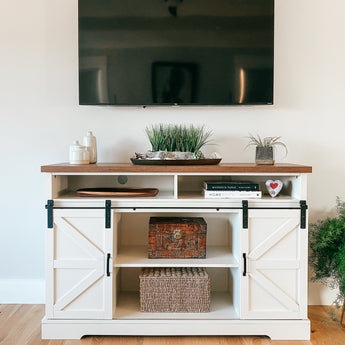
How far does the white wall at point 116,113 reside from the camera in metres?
2.54

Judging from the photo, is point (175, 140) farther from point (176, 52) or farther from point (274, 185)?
point (274, 185)

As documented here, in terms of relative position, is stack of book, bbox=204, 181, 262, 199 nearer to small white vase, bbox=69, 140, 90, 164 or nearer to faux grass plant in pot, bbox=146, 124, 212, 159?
faux grass plant in pot, bbox=146, 124, 212, 159

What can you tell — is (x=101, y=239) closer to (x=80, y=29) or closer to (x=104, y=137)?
(x=104, y=137)

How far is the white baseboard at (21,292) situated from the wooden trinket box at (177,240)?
882 millimetres

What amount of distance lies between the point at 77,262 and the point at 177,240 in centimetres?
56

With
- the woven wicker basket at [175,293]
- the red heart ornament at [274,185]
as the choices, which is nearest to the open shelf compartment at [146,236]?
the woven wicker basket at [175,293]

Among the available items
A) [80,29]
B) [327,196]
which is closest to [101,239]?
[80,29]

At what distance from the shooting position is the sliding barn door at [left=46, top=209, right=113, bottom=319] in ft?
6.95

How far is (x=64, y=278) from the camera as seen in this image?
213cm

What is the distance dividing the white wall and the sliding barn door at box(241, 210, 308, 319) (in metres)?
0.54

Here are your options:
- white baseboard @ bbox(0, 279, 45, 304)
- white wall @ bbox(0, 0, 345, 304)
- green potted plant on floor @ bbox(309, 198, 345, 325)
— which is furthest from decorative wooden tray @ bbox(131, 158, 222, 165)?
white baseboard @ bbox(0, 279, 45, 304)

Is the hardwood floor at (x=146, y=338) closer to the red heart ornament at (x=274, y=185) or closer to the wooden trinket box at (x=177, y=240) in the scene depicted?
the wooden trinket box at (x=177, y=240)

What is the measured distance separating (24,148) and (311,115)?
186cm

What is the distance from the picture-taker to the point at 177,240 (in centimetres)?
225
